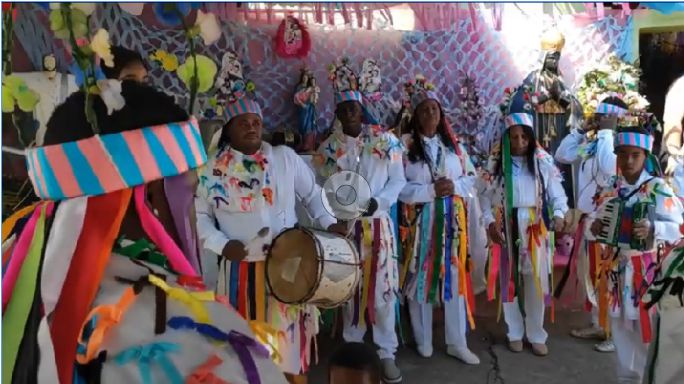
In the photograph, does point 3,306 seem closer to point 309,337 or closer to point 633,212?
point 309,337

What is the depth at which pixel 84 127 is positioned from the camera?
129 cm

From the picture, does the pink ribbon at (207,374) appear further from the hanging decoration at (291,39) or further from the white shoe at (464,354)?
the hanging decoration at (291,39)

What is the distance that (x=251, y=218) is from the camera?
11.7 feet

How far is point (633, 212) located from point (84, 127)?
3.49 metres

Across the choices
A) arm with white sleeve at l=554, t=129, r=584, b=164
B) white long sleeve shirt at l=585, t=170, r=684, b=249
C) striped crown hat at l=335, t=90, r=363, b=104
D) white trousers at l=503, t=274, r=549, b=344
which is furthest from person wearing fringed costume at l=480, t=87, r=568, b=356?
arm with white sleeve at l=554, t=129, r=584, b=164

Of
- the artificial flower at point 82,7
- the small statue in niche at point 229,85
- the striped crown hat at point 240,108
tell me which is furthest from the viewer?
the small statue in niche at point 229,85

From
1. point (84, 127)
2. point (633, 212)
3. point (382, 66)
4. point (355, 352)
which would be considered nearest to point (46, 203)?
point (84, 127)

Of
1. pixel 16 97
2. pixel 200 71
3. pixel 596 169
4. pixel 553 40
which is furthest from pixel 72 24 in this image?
pixel 553 40

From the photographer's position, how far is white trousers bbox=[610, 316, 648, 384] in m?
4.18

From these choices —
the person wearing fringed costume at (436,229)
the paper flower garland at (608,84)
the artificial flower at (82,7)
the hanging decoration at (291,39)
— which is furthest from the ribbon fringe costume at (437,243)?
the artificial flower at (82,7)

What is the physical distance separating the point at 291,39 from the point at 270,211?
9.15 feet

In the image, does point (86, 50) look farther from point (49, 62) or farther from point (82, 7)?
point (49, 62)

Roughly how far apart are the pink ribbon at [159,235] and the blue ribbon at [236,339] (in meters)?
0.15

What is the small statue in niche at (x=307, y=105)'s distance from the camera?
596 centimetres
